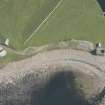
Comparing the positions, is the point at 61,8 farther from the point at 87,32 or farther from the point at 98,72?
the point at 98,72

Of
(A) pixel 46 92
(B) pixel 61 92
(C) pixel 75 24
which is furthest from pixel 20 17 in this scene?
(B) pixel 61 92

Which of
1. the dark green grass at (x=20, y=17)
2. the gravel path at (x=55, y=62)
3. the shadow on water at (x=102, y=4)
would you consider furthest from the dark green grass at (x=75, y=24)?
the gravel path at (x=55, y=62)

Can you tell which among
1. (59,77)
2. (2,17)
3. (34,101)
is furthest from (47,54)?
(2,17)

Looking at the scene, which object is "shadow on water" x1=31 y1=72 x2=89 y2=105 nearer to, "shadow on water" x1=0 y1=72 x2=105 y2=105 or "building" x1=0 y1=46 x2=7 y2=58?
"shadow on water" x1=0 y1=72 x2=105 y2=105

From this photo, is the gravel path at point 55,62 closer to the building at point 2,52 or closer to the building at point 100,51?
the building at point 100,51

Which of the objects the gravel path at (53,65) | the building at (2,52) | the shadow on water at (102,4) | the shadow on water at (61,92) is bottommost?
the shadow on water at (61,92)

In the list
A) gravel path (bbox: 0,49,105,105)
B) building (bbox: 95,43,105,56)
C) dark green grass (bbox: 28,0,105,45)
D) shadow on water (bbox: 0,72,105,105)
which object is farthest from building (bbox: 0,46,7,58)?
building (bbox: 95,43,105,56)

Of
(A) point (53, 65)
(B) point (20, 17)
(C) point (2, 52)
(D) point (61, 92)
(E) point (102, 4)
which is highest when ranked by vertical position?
(B) point (20, 17)

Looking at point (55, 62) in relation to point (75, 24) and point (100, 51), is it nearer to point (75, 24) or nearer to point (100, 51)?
point (100, 51)
